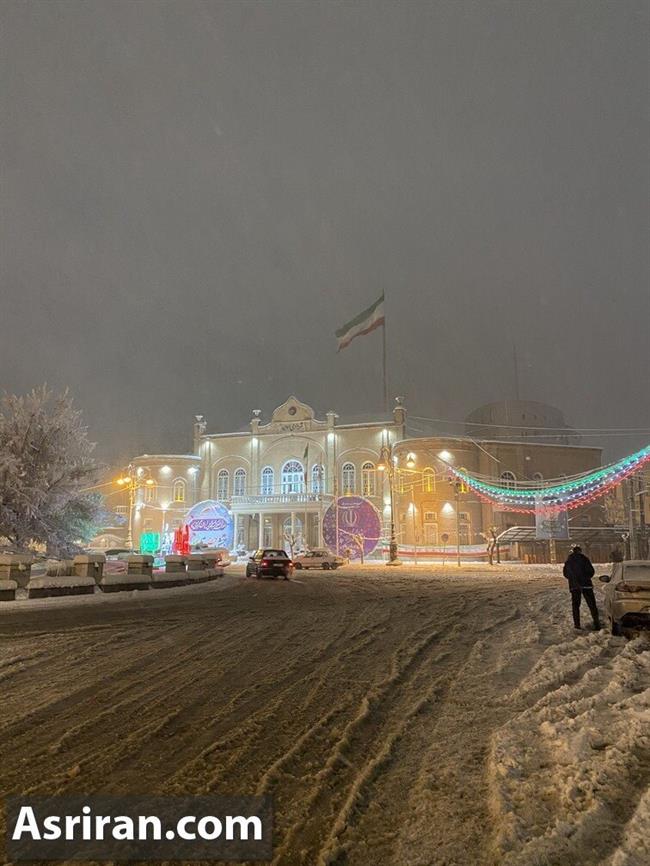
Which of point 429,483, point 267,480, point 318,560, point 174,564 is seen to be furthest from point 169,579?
point 267,480

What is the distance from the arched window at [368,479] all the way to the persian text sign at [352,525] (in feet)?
27.4

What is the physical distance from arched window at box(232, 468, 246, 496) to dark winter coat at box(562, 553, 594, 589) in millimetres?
48677

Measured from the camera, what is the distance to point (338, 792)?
4387 mm

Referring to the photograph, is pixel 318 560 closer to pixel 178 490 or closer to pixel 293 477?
pixel 293 477

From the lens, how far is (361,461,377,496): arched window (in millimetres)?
55938

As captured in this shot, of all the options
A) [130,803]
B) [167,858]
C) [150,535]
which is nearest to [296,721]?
[130,803]

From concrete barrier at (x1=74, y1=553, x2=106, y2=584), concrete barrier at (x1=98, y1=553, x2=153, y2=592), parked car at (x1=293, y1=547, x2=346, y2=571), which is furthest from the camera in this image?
parked car at (x1=293, y1=547, x2=346, y2=571)

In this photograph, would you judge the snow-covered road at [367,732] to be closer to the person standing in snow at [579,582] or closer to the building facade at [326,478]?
the person standing in snow at [579,582]

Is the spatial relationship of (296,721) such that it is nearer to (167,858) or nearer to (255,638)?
(167,858)

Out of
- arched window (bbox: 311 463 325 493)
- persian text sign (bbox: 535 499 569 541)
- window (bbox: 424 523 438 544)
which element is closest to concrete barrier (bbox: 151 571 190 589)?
persian text sign (bbox: 535 499 569 541)

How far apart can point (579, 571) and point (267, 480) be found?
1894 inches

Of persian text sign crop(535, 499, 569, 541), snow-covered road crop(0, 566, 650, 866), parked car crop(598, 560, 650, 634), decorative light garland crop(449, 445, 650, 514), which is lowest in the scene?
snow-covered road crop(0, 566, 650, 866)

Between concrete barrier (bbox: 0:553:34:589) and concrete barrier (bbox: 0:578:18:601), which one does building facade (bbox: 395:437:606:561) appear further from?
concrete barrier (bbox: 0:578:18:601)

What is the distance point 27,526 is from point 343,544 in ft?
83.3
